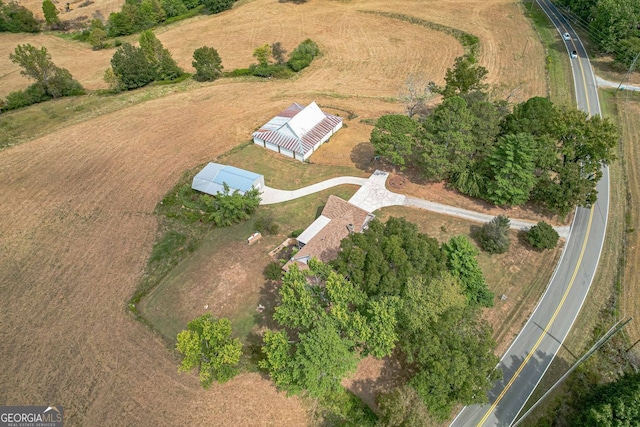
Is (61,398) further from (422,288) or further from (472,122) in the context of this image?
(472,122)

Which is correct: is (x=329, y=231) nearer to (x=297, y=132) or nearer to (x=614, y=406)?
(x=297, y=132)

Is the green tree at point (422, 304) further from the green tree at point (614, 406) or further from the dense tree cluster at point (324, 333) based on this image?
the green tree at point (614, 406)

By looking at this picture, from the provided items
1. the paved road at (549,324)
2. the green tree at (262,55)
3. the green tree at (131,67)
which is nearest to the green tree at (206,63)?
the green tree at (262,55)

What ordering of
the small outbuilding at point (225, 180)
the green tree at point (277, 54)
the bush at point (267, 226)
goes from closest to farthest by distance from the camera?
the bush at point (267, 226) < the small outbuilding at point (225, 180) < the green tree at point (277, 54)

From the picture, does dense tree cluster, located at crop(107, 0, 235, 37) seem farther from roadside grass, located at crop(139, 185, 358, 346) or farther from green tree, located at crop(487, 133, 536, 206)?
green tree, located at crop(487, 133, 536, 206)

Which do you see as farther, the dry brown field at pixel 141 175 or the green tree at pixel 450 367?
the dry brown field at pixel 141 175

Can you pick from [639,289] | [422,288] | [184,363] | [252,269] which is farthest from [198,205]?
[639,289]

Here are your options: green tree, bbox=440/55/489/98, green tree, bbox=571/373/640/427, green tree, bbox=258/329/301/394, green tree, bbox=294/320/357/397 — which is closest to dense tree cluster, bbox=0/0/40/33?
green tree, bbox=440/55/489/98
